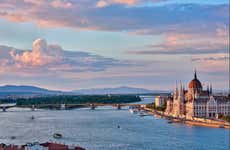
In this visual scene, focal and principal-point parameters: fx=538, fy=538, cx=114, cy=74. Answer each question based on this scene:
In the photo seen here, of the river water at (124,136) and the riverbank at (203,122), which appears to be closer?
the river water at (124,136)

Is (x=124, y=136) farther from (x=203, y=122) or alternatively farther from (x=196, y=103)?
(x=196, y=103)

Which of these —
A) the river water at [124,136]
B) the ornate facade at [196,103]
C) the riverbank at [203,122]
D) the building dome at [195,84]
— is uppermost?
the building dome at [195,84]

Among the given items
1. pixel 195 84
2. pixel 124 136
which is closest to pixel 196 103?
pixel 195 84

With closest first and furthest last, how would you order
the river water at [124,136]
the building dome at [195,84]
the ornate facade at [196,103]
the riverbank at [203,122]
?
the river water at [124,136]
the riverbank at [203,122]
the ornate facade at [196,103]
the building dome at [195,84]

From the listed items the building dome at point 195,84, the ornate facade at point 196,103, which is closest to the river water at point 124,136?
the ornate facade at point 196,103

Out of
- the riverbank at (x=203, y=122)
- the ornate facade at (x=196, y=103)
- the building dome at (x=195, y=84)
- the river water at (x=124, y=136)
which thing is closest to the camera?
the river water at (x=124, y=136)

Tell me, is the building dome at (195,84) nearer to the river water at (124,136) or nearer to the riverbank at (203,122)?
the riverbank at (203,122)

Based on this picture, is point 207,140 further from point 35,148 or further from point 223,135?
point 35,148

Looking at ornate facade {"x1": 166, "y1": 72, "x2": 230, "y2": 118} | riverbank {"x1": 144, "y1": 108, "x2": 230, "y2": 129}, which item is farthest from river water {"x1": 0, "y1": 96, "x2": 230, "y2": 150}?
ornate facade {"x1": 166, "y1": 72, "x2": 230, "y2": 118}

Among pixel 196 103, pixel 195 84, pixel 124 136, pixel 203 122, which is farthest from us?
pixel 195 84
